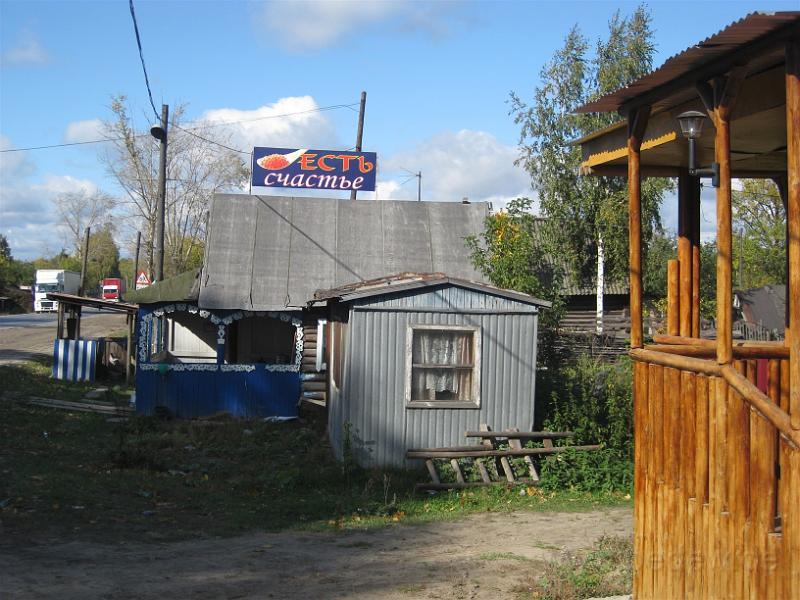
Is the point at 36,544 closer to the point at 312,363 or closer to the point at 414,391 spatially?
→ the point at 414,391

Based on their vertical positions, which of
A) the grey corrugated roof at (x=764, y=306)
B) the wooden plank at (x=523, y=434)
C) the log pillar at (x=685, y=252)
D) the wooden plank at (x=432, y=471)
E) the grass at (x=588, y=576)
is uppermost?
the grey corrugated roof at (x=764, y=306)

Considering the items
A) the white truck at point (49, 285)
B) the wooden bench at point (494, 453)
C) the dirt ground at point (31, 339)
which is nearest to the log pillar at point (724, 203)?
the wooden bench at point (494, 453)

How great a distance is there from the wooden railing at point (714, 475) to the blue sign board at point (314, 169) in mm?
20211

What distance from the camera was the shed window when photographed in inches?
549

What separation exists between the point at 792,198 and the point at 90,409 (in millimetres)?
17279

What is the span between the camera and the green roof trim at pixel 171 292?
787 inches

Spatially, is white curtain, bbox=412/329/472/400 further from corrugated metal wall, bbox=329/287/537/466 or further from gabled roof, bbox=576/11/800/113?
gabled roof, bbox=576/11/800/113

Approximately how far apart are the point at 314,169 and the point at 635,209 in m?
20.0

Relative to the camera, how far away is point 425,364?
1397cm

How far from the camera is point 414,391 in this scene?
1395 cm

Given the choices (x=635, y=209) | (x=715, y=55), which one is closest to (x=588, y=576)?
(x=635, y=209)

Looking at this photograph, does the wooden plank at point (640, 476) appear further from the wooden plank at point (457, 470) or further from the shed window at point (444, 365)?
the shed window at point (444, 365)

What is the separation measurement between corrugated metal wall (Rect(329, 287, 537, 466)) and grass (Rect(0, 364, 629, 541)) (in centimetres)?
66

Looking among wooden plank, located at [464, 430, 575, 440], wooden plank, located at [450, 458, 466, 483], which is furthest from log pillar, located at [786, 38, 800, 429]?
wooden plank, located at [464, 430, 575, 440]
